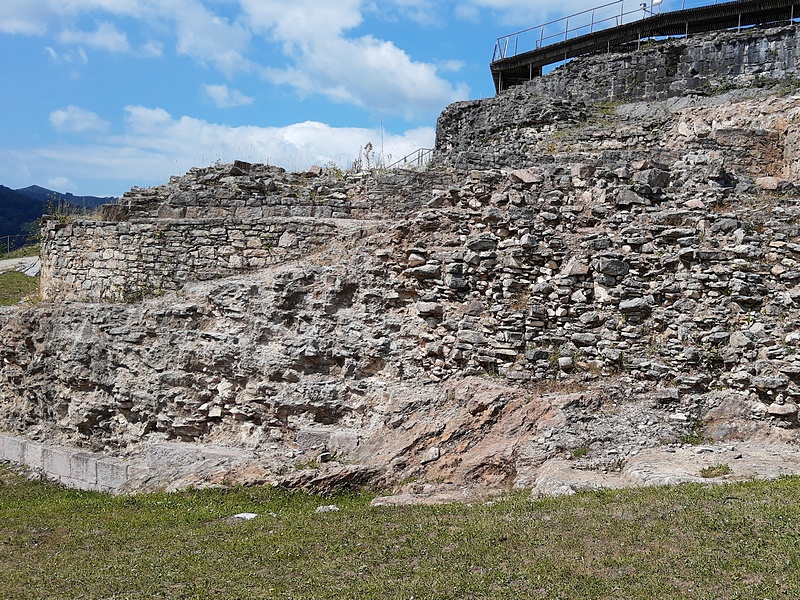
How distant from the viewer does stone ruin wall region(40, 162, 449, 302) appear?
13.0 meters

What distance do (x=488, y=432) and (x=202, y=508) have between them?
13.2 feet

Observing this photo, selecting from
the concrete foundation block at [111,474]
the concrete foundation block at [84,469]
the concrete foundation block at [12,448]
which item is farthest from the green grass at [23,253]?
the concrete foundation block at [111,474]

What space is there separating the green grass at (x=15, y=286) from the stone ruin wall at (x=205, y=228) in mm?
4532

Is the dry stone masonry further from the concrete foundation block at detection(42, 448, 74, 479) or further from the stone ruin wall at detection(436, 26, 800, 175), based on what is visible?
the stone ruin wall at detection(436, 26, 800, 175)

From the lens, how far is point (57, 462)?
12281 mm

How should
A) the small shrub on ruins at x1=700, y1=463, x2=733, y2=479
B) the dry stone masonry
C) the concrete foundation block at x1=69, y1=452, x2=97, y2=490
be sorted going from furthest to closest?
the concrete foundation block at x1=69, y1=452, x2=97, y2=490
the dry stone masonry
the small shrub on ruins at x1=700, y1=463, x2=733, y2=479

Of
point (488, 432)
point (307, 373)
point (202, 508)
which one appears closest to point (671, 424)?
point (488, 432)

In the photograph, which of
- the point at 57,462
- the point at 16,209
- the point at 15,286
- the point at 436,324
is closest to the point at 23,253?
the point at 15,286

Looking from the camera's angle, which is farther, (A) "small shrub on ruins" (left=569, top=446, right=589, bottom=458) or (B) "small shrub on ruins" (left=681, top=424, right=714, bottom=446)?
(B) "small shrub on ruins" (left=681, top=424, right=714, bottom=446)

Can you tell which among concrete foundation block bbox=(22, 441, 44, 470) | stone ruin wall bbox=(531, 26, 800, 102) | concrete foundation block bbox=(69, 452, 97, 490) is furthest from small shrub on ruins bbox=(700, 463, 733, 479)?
stone ruin wall bbox=(531, 26, 800, 102)

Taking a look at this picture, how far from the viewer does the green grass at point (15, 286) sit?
18375 millimetres

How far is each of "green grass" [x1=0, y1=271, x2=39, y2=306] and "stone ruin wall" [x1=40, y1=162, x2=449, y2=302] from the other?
14.9ft

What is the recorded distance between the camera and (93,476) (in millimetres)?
11734

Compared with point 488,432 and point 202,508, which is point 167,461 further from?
point 488,432
